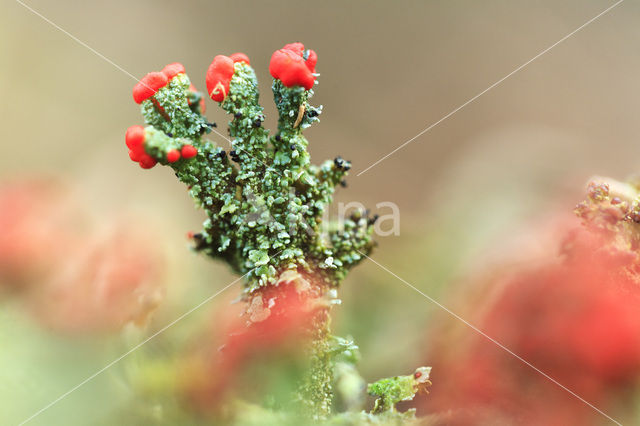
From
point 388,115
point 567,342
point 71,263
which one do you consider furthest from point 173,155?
point 388,115

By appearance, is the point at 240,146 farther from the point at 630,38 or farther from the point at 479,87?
the point at 630,38

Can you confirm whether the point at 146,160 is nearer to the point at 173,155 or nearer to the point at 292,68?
the point at 173,155

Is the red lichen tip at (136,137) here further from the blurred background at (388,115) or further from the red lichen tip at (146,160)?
the blurred background at (388,115)

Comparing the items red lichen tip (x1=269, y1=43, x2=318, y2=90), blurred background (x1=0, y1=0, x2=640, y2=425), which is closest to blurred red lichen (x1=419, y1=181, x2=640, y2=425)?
blurred background (x1=0, y1=0, x2=640, y2=425)

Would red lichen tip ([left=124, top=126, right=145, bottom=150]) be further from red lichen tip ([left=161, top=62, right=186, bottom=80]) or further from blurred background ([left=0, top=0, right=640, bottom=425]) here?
blurred background ([left=0, top=0, right=640, bottom=425])

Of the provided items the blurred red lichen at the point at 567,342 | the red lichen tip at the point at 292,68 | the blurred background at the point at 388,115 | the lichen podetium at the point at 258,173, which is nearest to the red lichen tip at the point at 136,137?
the lichen podetium at the point at 258,173

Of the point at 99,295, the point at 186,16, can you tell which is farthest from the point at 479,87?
the point at 99,295
